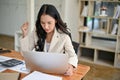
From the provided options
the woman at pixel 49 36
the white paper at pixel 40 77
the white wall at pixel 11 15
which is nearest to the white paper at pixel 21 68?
the white paper at pixel 40 77

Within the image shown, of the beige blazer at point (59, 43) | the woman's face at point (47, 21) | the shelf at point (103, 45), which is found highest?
the woman's face at point (47, 21)

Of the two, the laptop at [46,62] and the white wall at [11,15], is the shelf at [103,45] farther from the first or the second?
the white wall at [11,15]

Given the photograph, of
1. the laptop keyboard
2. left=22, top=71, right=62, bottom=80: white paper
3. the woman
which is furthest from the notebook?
the woman

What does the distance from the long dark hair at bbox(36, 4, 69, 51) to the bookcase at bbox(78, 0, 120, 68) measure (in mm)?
1983

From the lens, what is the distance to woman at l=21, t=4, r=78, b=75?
60.1 inches

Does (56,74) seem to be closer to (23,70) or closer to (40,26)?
(23,70)

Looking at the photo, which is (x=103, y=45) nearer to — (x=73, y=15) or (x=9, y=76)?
(x=73, y=15)

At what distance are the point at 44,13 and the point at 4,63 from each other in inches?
21.6

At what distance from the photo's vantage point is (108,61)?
12.3 feet

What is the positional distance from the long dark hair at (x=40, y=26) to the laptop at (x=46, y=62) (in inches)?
13.9

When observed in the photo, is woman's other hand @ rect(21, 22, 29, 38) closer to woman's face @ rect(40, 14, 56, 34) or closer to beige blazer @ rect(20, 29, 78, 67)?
beige blazer @ rect(20, 29, 78, 67)

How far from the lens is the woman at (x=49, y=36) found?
5.01 feet

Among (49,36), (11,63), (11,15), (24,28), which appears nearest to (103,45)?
(49,36)

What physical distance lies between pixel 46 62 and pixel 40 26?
0.51 metres
